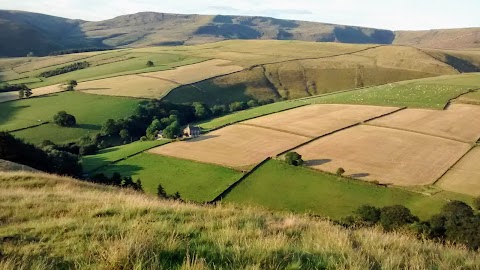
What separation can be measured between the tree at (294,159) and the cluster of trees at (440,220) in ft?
50.0

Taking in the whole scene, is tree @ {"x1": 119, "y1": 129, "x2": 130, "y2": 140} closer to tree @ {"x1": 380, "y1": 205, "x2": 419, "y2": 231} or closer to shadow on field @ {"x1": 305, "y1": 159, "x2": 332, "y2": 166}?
shadow on field @ {"x1": 305, "y1": 159, "x2": 332, "y2": 166}

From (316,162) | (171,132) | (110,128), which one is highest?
(316,162)

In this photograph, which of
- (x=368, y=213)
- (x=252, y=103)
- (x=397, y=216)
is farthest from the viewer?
(x=252, y=103)

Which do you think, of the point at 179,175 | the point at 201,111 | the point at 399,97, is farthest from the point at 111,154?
the point at 399,97

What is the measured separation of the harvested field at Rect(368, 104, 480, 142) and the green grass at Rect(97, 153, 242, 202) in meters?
35.8

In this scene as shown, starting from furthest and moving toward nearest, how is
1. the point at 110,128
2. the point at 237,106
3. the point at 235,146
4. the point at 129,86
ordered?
the point at 129,86, the point at 237,106, the point at 110,128, the point at 235,146

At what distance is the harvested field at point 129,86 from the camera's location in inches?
4327

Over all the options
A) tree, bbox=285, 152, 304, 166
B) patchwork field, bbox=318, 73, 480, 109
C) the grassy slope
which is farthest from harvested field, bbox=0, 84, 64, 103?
tree, bbox=285, 152, 304, 166

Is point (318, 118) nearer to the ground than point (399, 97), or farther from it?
nearer to the ground

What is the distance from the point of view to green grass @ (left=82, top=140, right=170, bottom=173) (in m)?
63.9

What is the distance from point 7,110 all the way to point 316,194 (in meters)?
80.9

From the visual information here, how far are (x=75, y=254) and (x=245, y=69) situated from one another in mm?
140527

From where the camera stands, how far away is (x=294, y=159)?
5681cm

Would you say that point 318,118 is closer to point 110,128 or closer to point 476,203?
point 476,203
